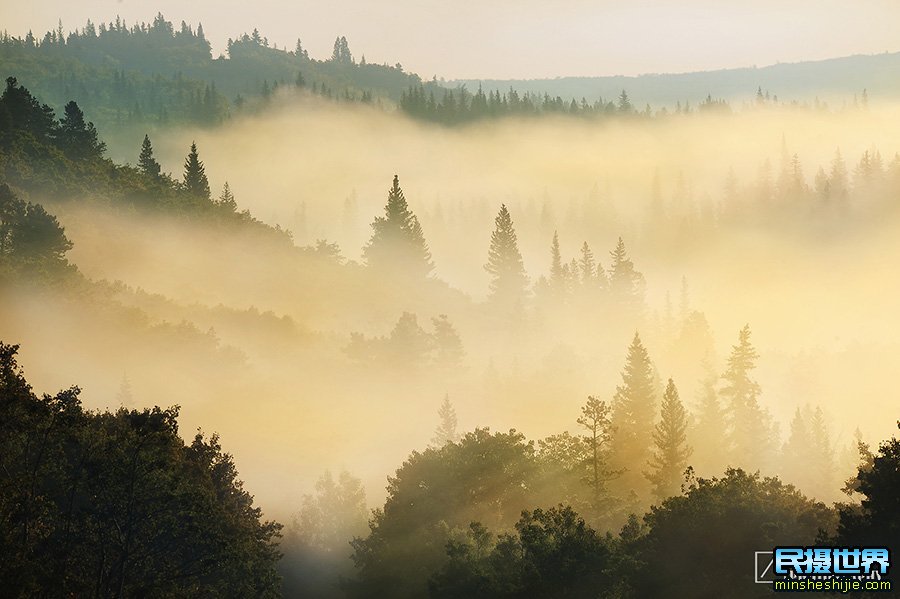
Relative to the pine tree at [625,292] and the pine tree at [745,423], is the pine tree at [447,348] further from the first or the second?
the pine tree at [625,292]

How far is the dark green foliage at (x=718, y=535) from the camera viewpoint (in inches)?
1639

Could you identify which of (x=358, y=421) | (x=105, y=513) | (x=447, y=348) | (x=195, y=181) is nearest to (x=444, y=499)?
(x=105, y=513)

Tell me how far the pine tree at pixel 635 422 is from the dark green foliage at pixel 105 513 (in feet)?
124

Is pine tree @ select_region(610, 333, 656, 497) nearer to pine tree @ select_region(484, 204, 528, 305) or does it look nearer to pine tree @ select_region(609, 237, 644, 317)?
pine tree @ select_region(484, 204, 528, 305)

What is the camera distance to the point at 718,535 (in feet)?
141

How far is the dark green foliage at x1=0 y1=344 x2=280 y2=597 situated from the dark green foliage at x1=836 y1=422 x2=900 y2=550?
993 inches

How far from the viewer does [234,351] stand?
3991 inches

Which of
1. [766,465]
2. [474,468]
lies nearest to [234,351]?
[474,468]

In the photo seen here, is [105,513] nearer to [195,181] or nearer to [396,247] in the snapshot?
[396,247]

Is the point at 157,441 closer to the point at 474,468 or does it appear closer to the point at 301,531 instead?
the point at 474,468

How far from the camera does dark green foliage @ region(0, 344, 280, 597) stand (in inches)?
1298

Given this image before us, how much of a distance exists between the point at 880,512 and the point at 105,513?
3049 cm

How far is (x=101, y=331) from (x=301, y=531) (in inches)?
1296

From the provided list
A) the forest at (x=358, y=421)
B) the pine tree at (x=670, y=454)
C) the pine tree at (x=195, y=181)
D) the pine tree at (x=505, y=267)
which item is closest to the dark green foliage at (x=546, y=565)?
the forest at (x=358, y=421)
